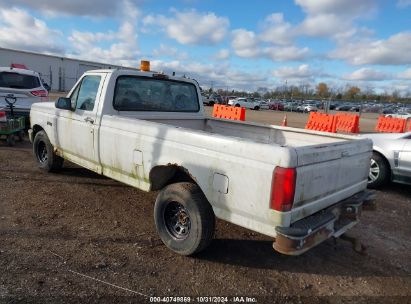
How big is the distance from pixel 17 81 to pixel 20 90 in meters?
0.43

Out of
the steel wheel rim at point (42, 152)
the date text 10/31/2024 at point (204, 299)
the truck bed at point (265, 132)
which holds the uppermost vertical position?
the truck bed at point (265, 132)

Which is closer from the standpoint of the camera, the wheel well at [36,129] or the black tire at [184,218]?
the black tire at [184,218]

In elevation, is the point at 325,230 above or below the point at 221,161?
below

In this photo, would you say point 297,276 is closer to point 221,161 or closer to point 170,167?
point 221,161

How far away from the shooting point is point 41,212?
5.17 m

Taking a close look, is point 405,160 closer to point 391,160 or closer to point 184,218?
point 391,160

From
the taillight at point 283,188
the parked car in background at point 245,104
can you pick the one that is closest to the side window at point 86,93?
the taillight at point 283,188

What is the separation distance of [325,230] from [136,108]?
3210 mm

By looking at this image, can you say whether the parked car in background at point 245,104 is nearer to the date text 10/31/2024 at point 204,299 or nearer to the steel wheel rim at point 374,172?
the steel wheel rim at point 374,172

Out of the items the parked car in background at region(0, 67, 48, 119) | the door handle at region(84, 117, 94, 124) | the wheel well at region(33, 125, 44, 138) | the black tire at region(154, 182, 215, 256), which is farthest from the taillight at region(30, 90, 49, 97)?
the black tire at region(154, 182, 215, 256)

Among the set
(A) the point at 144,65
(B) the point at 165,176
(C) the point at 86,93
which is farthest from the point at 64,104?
(B) the point at 165,176

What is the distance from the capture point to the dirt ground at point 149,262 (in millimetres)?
3471

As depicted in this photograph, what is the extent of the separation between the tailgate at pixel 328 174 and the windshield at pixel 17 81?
10329 millimetres

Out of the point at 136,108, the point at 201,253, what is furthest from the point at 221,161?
the point at 136,108
